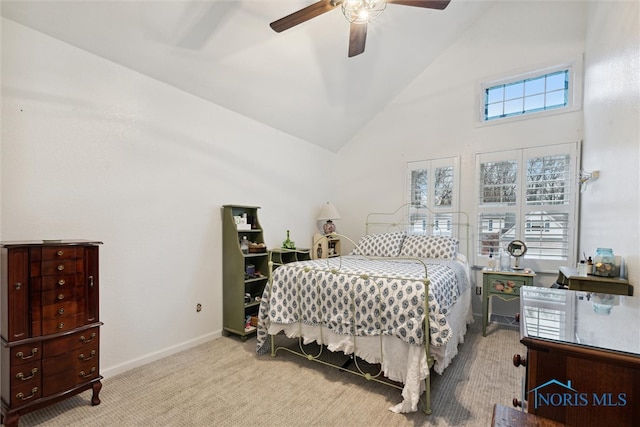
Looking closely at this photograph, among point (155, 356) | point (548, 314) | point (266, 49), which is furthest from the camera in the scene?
point (266, 49)

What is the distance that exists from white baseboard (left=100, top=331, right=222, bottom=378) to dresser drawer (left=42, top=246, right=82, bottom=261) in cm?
103

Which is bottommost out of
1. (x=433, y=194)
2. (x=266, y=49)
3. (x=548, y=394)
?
(x=548, y=394)

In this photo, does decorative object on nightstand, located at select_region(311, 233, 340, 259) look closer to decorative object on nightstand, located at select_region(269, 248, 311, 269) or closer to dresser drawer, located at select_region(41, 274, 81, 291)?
decorative object on nightstand, located at select_region(269, 248, 311, 269)

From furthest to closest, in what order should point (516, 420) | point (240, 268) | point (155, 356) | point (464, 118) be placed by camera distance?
1. point (464, 118)
2. point (240, 268)
3. point (155, 356)
4. point (516, 420)

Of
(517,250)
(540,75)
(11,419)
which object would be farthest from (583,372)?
(540,75)

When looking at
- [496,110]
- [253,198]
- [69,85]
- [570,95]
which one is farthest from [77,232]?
[570,95]

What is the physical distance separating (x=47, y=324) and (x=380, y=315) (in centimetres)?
207

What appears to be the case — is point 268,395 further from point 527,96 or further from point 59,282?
point 527,96

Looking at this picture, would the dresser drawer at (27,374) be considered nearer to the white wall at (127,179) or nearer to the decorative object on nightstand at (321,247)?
the white wall at (127,179)

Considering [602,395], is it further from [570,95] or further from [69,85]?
[570,95]

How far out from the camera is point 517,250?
10.9 ft

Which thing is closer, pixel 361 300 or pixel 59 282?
pixel 59 282

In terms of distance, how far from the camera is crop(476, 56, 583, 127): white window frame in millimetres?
3252

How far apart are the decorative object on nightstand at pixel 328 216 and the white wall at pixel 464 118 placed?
44 centimetres
